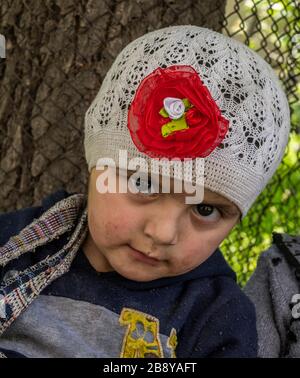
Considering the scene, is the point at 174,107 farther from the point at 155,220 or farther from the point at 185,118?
the point at 155,220

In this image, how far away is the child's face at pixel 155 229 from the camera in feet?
5.29

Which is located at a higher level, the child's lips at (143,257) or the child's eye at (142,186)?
the child's eye at (142,186)

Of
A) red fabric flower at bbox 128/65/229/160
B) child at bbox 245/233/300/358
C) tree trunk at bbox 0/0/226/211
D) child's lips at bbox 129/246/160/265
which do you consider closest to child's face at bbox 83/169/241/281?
child's lips at bbox 129/246/160/265

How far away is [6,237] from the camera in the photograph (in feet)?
6.54

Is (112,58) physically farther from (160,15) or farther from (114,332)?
(114,332)

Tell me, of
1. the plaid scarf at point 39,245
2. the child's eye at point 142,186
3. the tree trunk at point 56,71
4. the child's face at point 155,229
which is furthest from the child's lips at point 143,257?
the tree trunk at point 56,71

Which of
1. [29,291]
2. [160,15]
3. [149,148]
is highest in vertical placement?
[160,15]

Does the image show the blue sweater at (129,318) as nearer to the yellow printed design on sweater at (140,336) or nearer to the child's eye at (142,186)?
the yellow printed design on sweater at (140,336)

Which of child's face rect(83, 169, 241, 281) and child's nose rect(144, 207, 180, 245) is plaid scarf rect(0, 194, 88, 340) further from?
child's nose rect(144, 207, 180, 245)

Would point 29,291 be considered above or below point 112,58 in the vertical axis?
below

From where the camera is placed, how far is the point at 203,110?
5.14 ft

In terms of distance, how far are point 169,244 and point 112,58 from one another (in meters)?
1.08

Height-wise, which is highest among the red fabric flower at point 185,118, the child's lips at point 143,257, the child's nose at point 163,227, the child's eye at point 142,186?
the red fabric flower at point 185,118
